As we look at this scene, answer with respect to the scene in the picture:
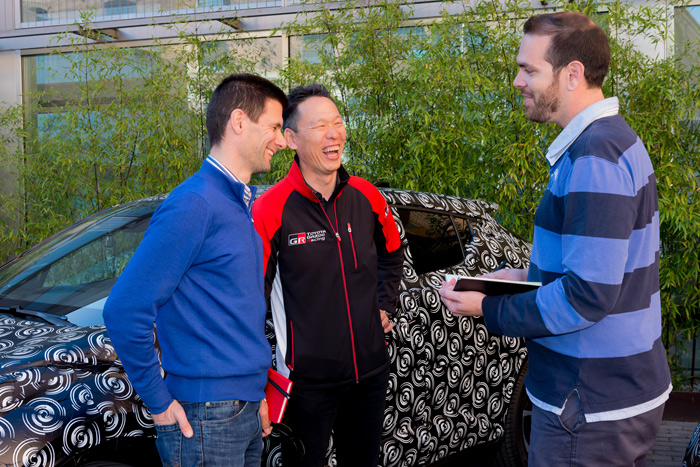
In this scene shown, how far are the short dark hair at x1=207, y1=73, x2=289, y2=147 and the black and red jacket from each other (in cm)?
49

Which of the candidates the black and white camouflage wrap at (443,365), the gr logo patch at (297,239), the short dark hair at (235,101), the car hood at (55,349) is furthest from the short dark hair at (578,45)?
the car hood at (55,349)

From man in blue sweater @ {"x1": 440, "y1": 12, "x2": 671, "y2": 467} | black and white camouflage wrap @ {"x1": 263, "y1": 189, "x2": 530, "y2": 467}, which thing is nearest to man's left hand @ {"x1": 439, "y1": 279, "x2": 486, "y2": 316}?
man in blue sweater @ {"x1": 440, "y1": 12, "x2": 671, "y2": 467}

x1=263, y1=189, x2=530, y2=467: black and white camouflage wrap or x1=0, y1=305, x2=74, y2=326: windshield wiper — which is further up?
x1=0, y1=305, x2=74, y2=326: windshield wiper

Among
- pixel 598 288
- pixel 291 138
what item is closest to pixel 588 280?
pixel 598 288

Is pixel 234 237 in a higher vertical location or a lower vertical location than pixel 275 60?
lower

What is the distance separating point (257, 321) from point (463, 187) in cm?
324

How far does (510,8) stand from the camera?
4859 mm

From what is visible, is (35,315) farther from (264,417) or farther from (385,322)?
(385,322)

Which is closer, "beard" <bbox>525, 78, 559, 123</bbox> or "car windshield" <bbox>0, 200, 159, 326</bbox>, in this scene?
"beard" <bbox>525, 78, 559, 123</bbox>

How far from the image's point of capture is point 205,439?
1660mm

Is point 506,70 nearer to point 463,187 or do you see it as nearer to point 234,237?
point 463,187

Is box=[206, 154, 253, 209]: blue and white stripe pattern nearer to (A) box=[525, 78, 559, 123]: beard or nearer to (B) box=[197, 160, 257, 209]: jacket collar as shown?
(B) box=[197, 160, 257, 209]: jacket collar

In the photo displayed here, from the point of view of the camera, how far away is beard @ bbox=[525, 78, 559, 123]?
67.3 inches

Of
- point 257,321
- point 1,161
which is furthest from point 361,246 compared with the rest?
point 1,161
